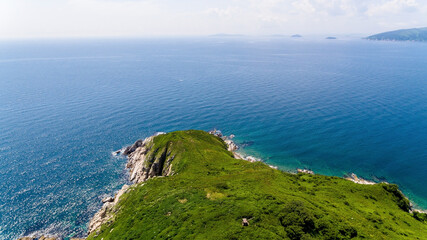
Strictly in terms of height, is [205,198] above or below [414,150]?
above

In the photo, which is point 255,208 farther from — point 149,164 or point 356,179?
point 356,179

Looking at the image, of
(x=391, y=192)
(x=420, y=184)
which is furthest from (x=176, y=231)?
(x=420, y=184)

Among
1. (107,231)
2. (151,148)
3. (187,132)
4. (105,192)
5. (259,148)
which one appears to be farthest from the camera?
(259,148)

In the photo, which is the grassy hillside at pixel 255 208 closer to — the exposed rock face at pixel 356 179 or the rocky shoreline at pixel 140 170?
the rocky shoreline at pixel 140 170

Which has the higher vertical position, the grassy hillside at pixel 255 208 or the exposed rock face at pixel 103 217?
the grassy hillside at pixel 255 208

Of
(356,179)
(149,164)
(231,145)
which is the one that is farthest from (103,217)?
(356,179)

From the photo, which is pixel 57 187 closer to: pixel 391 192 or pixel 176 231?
pixel 176 231

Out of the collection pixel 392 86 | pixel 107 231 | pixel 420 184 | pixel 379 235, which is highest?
pixel 392 86

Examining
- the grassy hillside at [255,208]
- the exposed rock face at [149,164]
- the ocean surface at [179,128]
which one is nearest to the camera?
the grassy hillside at [255,208]

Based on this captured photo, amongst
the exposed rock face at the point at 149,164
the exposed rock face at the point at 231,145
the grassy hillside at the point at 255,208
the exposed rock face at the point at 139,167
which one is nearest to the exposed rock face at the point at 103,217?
the exposed rock face at the point at 139,167
